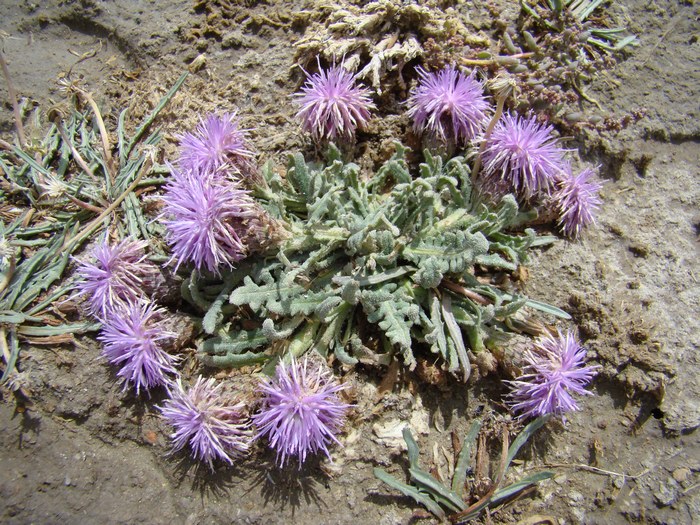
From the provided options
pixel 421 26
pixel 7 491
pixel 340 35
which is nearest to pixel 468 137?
pixel 421 26

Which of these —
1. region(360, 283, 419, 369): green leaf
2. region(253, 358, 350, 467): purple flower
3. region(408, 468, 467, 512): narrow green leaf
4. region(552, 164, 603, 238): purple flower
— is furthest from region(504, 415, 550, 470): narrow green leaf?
region(552, 164, 603, 238): purple flower

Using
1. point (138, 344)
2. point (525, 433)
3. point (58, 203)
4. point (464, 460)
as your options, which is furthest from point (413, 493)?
point (58, 203)

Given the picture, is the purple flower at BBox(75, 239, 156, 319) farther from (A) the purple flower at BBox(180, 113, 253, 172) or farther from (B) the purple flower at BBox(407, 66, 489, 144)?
(B) the purple flower at BBox(407, 66, 489, 144)

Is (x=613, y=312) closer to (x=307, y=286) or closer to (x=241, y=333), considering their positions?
(x=307, y=286)

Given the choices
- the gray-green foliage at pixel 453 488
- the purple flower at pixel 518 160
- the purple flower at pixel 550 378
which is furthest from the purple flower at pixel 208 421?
the purple flower at pixel 518 160

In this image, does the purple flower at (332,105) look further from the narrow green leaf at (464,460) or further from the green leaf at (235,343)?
the narrow green leaf at (464,460)
